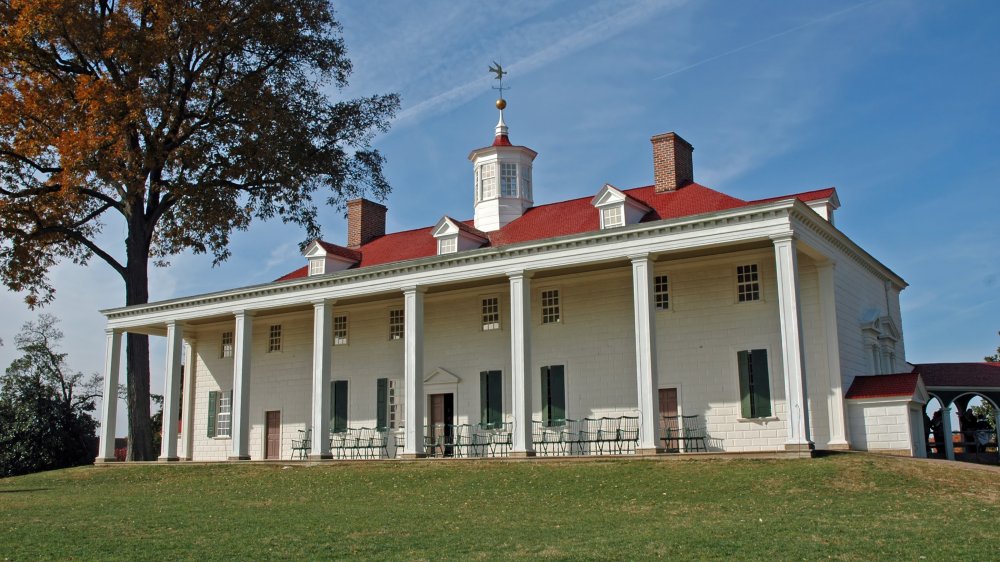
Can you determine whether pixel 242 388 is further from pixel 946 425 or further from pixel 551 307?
pixel 946 425

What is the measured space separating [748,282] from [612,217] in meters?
3.91

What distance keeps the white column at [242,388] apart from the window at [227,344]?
425 centimetres

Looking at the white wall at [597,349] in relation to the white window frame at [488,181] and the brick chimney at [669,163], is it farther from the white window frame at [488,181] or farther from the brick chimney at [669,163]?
the white window frame at [488,181]

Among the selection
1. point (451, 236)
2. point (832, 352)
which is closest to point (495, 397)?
point (451, 236)

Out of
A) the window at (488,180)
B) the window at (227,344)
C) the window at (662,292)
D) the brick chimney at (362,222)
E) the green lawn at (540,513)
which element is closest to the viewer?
the green lawn at (540,513)

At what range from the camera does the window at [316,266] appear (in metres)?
30.4

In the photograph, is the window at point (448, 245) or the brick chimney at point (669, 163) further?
the window at point (448, 245)

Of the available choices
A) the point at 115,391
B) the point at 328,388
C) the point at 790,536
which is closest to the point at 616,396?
the point at 328,388

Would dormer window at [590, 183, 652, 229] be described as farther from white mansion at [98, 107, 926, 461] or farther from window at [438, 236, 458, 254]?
window at [438, 236, 458, 254]

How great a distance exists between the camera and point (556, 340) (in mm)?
26469

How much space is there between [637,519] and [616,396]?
11.3 m

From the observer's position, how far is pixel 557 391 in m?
26.1

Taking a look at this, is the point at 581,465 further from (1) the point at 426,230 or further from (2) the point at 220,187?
(2) the point at 220,187

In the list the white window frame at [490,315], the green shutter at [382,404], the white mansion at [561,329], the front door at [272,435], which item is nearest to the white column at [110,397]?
the white mansion at [561,329]
